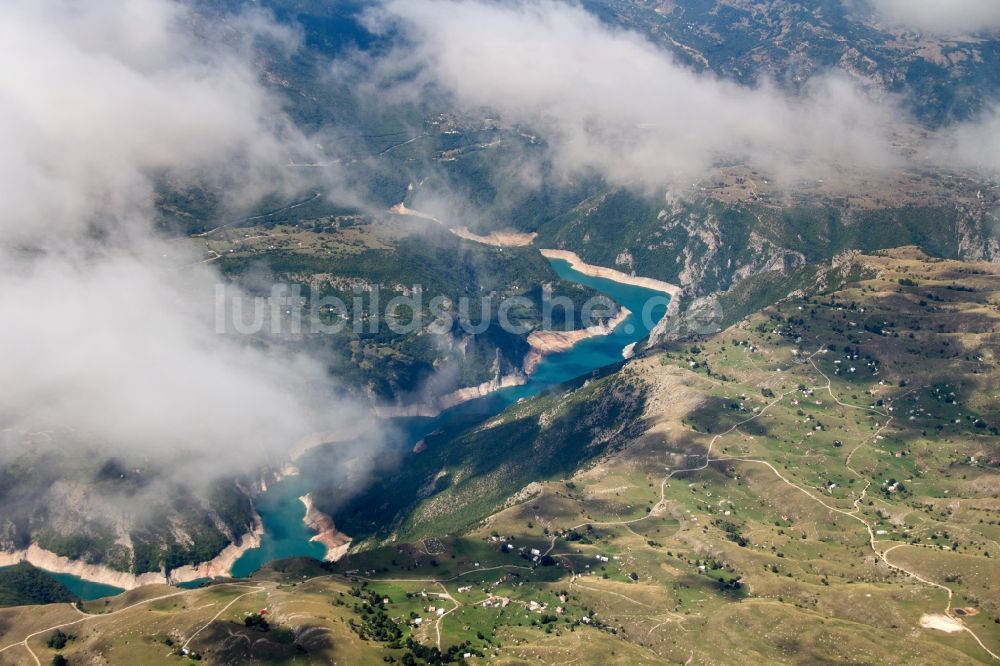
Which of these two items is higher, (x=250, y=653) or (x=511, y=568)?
(x=250, y=653)

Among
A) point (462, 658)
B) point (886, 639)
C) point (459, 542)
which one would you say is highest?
point (886, 639)

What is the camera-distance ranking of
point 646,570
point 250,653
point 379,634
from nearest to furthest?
1. point 250,653
2. point 379,634
3. point 646,570

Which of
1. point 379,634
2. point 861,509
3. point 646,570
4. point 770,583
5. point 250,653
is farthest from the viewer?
point 861,509

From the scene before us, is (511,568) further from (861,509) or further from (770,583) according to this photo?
(861,509)

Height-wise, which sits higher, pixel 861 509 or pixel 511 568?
pixel 861 509

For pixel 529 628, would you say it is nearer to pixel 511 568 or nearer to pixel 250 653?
pixel 511 568

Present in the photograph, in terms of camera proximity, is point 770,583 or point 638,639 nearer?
point 638,639

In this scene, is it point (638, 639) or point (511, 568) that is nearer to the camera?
point (638, 639)

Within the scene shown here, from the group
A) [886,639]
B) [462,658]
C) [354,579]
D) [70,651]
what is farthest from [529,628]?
[70,651]

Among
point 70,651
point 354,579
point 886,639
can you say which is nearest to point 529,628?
point 354,579

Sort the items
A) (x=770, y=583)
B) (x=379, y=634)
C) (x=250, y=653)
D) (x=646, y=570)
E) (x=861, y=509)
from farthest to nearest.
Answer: (x=861, y=509) → (x=646, y=570) → (x=770, y=583) → (x=379, y=634) → (x=250, y=653)
